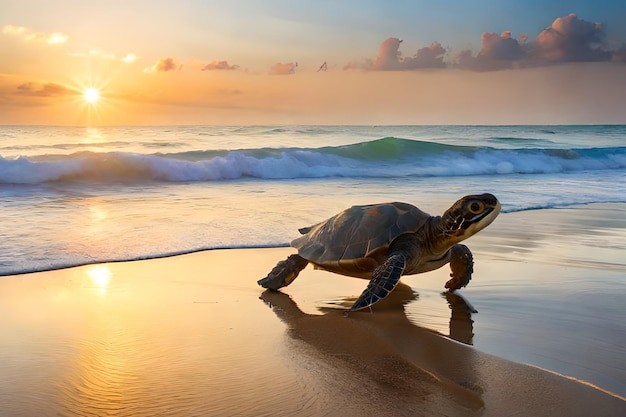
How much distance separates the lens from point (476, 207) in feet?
14.1

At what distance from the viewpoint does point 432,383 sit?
9.48 feet

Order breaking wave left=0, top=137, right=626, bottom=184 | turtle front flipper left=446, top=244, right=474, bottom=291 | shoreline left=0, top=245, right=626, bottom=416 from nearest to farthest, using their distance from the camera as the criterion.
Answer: shoreline left=0, top=245, right=626, bottom=416, turtle front flipper left=446, top=244, right=474, bottom=291, breaking wave left=0, top=137, right=626, bottom=184

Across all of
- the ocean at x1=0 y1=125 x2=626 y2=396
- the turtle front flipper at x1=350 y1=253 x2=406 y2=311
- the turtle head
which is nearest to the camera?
the ocean at x1=0 y1=125 x2=626 y2=396

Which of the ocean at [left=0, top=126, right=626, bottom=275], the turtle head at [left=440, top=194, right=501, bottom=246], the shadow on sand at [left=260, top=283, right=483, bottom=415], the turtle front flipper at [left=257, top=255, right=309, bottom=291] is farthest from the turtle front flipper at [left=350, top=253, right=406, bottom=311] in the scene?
the ocean at [left=0, top=126, right=626, bottom=275]

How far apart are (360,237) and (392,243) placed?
26cm

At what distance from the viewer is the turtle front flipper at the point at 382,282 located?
4105mm

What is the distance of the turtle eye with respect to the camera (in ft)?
14.0

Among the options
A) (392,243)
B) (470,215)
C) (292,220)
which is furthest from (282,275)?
(292,220)

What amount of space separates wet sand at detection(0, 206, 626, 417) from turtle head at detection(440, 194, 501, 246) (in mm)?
533

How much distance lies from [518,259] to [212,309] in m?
3.28

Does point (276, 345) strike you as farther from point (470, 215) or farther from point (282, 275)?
point (470, 215)

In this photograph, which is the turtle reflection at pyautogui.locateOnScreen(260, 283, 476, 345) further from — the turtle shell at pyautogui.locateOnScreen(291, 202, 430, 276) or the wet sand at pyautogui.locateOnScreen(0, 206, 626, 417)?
the turtle shell at pyautogui.locateOnScreen(291, 202, 430, 276)

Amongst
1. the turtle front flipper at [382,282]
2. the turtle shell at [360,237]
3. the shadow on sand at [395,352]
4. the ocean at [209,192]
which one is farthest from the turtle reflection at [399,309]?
the ocean at [209,192]

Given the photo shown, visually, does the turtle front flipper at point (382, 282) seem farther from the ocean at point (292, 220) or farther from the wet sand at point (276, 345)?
the ocean at point (292, 220)
